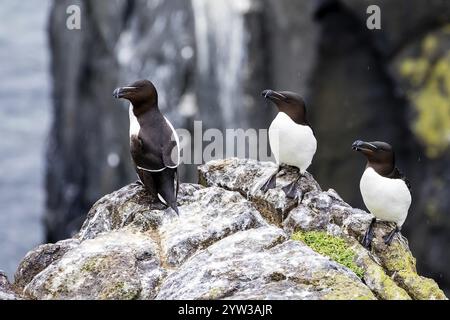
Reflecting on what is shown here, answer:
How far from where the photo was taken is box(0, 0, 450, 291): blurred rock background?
643 inches

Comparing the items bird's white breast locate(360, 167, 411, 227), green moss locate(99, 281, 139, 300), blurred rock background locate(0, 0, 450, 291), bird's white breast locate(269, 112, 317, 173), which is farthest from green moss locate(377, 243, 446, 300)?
blurred rock background locate(0, 0, 450, 291)

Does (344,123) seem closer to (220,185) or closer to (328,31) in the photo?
(328,31)

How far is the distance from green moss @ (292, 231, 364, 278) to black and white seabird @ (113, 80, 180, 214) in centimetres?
103

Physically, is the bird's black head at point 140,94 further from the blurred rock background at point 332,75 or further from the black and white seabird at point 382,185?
the blurred rock background at point 332,75

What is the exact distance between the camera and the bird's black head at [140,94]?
7.49 m

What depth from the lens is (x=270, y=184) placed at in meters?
7.92

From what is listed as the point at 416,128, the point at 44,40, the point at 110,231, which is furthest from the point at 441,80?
the point at 44,40

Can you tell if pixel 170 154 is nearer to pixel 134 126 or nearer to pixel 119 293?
pixel 134 126

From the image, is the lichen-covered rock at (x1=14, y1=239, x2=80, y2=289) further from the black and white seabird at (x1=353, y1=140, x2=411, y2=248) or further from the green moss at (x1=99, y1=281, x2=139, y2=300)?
the black and white seabird at (x1=353, y1=140, x2=411, y2=248)

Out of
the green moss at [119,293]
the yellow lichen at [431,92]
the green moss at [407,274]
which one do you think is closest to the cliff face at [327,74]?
the yellow lichen at [431,92]

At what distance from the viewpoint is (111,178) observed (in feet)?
65.0

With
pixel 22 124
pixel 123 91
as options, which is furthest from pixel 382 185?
pixel 22 124

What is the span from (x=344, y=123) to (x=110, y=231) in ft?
32.0

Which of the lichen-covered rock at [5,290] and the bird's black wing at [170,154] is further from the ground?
the bird's black wing at [170,154]
